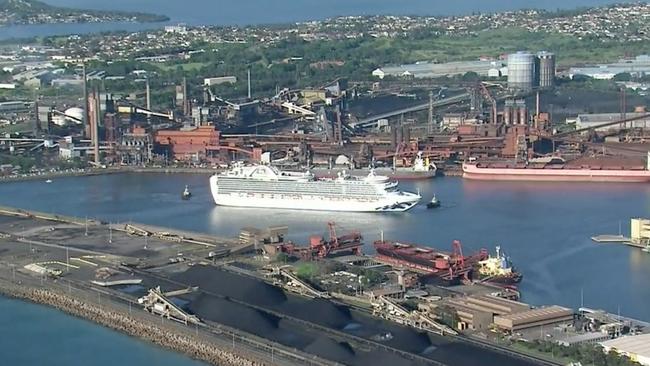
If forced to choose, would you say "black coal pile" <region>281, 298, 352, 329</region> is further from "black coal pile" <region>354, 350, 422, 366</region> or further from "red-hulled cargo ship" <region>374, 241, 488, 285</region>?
"red-hulled cargo ship" <region>374, 241, 488, 285</region>

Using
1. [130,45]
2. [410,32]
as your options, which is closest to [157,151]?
[130,45]

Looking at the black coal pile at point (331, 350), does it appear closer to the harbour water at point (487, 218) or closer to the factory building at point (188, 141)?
the harbour water at point (487, 218)

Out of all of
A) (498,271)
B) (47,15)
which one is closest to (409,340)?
(498,271)

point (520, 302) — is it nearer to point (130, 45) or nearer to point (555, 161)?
point (555, 161)

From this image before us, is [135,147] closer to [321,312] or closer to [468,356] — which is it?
[321,312]

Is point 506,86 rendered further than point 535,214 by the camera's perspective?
Yes

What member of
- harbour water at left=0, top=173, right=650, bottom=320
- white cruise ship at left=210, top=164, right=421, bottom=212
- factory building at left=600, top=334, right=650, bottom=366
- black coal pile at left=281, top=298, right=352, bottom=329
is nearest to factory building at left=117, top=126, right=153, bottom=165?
harbour water at left=0, top=173, right=650, bottom=320

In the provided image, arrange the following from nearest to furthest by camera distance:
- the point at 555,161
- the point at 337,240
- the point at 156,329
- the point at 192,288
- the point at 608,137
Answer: the point at 156,329
the point at 192,288
the point at 337,240
the point at 555,161
the point at 608,137
